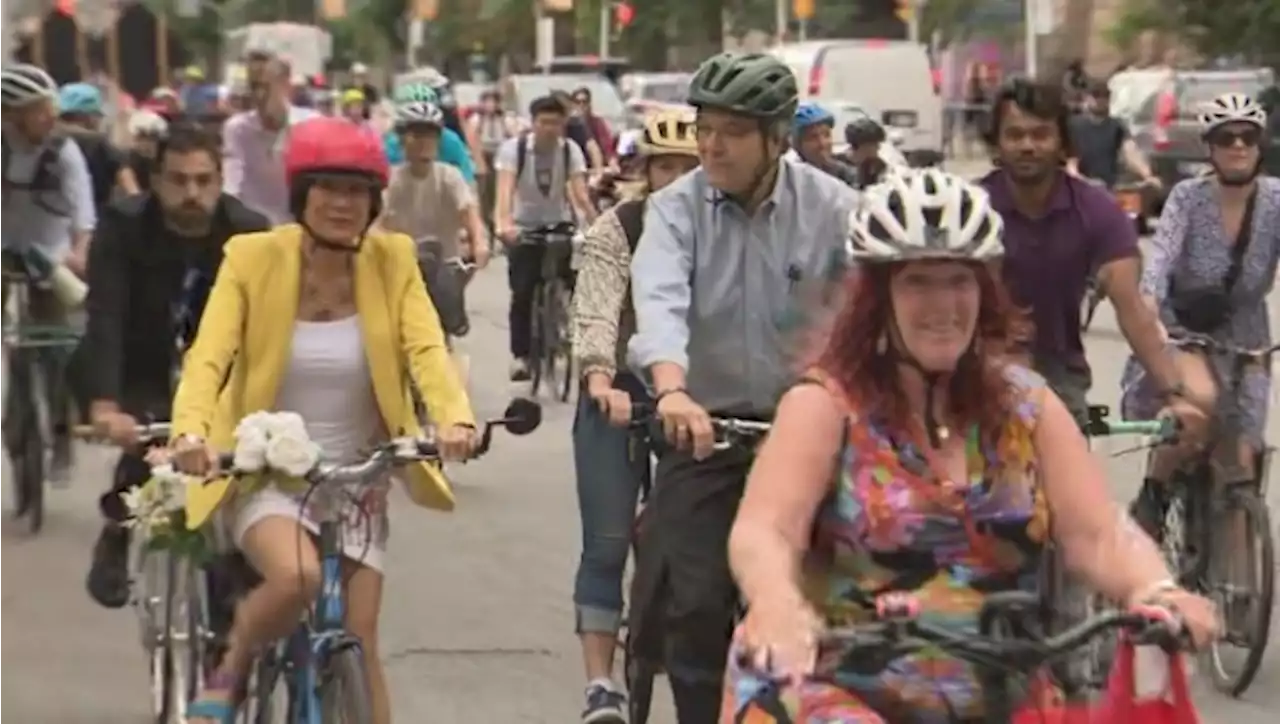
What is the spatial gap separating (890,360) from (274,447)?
188cm

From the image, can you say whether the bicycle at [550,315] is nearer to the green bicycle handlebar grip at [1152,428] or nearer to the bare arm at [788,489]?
the green bicycle handlebar grip at [1152,428]

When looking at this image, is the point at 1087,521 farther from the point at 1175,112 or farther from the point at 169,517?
the point at 1175,112

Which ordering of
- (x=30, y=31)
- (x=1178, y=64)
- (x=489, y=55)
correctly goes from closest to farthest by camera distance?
(x=30, y=31) → (x=1178, y=64) → (x=489, y=55)

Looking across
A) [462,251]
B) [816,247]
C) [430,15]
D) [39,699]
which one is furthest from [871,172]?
[430,15]

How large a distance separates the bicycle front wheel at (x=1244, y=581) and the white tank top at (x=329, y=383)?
3384 mm

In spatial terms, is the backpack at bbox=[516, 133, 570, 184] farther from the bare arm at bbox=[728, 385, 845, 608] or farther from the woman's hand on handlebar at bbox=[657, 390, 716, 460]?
the bare arm at bbox=[728, 385, 845, 608]

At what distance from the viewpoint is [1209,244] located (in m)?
9.23

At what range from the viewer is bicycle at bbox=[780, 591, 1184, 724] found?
4332 millimetres

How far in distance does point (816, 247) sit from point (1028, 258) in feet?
4.33

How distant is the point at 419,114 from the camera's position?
14.7 metres

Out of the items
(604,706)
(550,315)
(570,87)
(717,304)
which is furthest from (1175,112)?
(717,304)

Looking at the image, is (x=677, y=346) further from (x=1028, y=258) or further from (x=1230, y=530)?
(x=1230, y=530)

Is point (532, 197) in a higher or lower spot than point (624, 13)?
lower

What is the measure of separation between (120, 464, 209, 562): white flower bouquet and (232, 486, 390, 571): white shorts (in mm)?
294
